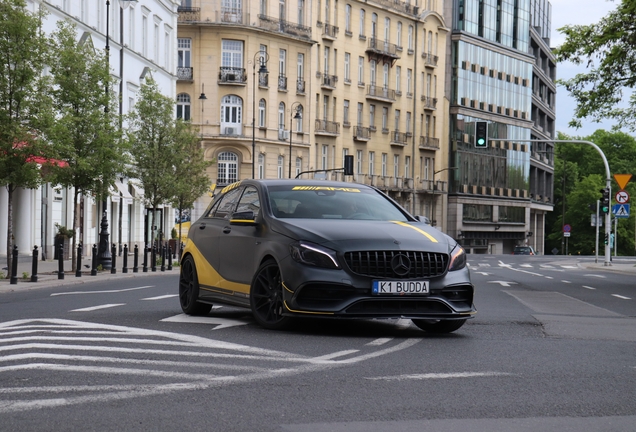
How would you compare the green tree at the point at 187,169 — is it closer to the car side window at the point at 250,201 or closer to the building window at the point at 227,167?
the building window at the point at 227,167

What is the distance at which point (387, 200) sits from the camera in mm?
12562

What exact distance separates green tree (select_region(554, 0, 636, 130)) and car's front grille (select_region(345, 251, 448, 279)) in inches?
810

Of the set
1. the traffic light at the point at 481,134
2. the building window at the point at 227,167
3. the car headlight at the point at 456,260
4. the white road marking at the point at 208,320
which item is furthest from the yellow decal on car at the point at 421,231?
the building window at the point at 227,167

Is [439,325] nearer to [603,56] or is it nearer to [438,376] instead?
[438,376]

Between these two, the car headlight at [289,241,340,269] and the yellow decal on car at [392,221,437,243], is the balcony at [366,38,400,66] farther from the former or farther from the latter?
the car headlight at [289,241,340,269]

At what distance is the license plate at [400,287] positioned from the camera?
10484 mm

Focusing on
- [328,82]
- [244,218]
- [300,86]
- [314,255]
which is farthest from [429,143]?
[314,255]

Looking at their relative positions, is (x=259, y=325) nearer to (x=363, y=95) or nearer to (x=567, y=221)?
(x=363, y=95)

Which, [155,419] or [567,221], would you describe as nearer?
[155,419]

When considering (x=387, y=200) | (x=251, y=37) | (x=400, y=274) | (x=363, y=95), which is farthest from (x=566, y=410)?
(x=363, y=95)

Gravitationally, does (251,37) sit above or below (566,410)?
above

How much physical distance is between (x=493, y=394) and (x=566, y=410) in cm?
63

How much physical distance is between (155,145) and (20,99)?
17.8 m

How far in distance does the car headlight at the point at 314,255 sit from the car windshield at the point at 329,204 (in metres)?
0.93
